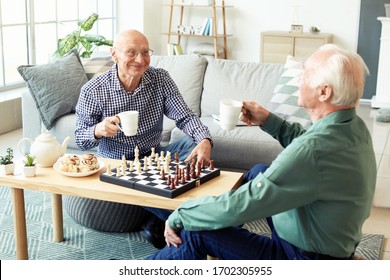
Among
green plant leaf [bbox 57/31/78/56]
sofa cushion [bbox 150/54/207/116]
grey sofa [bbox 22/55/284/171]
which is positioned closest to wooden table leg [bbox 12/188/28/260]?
grey sofa [bbox 22/55/284/171]

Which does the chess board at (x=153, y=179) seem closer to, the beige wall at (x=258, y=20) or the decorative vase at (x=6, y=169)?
the decorative vase at (x=6, y=169)

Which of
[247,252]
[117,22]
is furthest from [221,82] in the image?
[117,22]

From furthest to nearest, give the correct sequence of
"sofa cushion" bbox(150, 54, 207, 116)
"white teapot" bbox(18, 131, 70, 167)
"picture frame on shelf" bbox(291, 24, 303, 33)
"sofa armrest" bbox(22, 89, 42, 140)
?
"picture frame on shelf" bbox(291, 24, 303, 33) < "sofa cushion" bbox(150, 54, 207, 116) < "sofa armrest" bbox(22, 89, 42, 140) < "white teapot" bbox(18, 131, 70, 167)

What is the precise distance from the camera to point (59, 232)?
2643 mm

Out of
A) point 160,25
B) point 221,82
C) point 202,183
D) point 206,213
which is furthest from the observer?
point 160,25

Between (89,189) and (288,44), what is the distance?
5.01 metres

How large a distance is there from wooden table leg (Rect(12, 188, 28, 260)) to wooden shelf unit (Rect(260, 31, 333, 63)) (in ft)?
15.8

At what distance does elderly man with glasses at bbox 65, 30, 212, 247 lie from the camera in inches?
101

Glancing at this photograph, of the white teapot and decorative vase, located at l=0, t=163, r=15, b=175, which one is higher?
the white teapot

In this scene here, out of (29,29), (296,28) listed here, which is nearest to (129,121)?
(29,29)

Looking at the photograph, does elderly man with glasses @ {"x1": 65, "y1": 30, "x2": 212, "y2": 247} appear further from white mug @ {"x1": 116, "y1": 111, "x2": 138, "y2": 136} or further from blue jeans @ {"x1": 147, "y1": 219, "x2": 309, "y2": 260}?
blue jeans @ {"x1": 147, "y1": 219, "x2": 309, "y2": 260}
